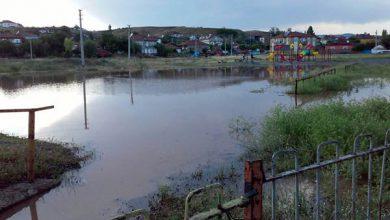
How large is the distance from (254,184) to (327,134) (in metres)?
5.90

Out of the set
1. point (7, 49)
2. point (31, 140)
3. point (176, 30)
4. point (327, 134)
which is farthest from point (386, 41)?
point (176, 30)

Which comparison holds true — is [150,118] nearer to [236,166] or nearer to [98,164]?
[98,164]

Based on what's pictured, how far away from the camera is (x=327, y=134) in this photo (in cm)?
802

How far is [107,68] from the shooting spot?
5594 cm

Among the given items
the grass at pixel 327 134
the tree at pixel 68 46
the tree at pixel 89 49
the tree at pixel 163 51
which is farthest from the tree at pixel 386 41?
the grass at pixel 327 134

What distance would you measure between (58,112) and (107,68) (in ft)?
125

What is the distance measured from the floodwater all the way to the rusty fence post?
15.5 feet

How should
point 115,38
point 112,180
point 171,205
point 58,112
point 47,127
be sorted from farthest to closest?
point 115,38
point 58,112
point 47,127
point 112,180
point 171,205

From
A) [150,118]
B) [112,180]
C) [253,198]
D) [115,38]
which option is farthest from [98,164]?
[115,38]

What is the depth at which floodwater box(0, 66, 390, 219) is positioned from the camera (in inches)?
310

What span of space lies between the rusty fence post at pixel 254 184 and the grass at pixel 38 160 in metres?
6.49

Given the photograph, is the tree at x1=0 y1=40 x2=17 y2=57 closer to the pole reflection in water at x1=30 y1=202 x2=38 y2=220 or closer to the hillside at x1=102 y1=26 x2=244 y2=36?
the pole reflection in water at x1=30 y1=202 x2=38 y2=220

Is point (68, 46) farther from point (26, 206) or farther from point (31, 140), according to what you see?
point (26, 206)

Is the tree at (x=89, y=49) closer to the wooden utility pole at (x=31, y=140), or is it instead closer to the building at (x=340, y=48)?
the building at (x=340, y=48)
